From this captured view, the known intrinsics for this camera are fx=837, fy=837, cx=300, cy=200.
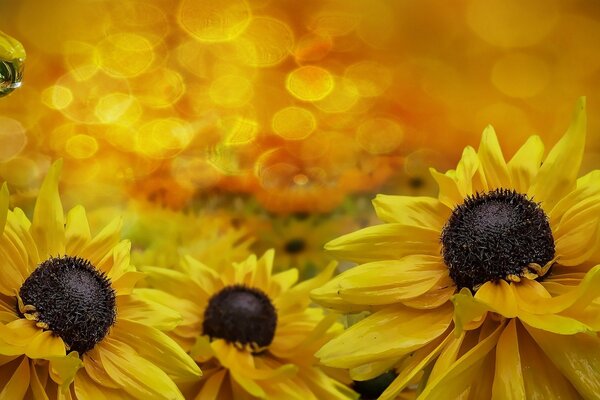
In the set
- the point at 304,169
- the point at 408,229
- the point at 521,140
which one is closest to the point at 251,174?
the point at 304,169

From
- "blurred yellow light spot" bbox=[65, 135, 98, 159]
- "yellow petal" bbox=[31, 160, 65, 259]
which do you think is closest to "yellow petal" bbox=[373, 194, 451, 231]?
"yellow petal" bbox=[31, 160, 65, 259]

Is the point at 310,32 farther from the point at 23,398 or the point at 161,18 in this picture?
the point at 23,398

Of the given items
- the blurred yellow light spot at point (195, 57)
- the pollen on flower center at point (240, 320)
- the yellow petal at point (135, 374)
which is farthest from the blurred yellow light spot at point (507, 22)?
the yellow petal at point (135, 374)

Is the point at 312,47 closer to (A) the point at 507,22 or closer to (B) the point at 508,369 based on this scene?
(A) the point at 507,22

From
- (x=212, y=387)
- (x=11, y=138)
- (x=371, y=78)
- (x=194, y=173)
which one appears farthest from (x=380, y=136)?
(x=212, y=387)

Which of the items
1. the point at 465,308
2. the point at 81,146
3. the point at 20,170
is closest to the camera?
the point at 465,308

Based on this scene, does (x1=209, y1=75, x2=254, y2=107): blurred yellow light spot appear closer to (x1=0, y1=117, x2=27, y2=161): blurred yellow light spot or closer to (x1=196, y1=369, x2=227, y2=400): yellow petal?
(x1=0, y1=117, x2=27, y2=161): blurred yellow light spot
